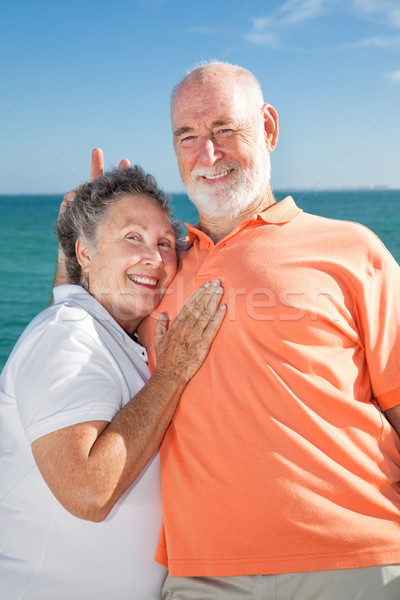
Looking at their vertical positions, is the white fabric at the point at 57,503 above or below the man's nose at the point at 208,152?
below

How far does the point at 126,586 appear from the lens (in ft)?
6.76

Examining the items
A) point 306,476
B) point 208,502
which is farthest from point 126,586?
point 306,476

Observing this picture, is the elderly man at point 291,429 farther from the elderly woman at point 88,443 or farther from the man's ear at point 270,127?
the man's ear at point 270,127

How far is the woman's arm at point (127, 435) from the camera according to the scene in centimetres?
184

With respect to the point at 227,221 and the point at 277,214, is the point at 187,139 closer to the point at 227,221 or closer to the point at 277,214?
the point at 227,221

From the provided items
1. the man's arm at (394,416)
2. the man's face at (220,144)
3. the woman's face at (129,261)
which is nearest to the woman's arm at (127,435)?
the woman's face at (129,261)

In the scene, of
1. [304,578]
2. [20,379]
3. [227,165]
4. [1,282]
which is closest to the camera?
[304,578]

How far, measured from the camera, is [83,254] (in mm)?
2541

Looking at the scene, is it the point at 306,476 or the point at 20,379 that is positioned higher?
the point at 20,379

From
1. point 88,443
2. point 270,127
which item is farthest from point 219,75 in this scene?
point 88,443

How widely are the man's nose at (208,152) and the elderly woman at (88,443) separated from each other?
1.61 ft

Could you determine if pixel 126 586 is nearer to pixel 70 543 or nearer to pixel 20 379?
pixel 70 543

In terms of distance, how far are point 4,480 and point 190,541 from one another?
0.70 m

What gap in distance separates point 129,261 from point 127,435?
2.49ft
